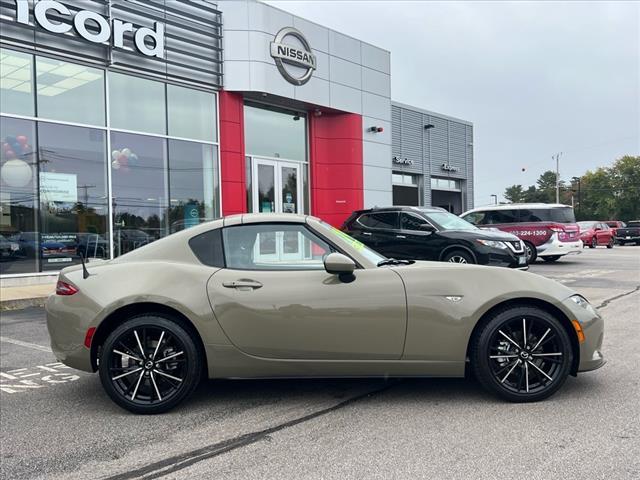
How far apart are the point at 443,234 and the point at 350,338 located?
794cm

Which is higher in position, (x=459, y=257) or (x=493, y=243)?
(x=493, y=243)

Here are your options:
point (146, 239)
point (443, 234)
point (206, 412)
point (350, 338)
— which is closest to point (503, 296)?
point (350, 338)

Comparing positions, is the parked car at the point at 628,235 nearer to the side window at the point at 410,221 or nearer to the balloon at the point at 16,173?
the side window at the point at 410,221

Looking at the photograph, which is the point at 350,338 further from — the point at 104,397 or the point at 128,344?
the point at 104,397

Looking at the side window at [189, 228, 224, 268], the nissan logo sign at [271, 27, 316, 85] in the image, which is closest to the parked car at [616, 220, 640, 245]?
the nissan logo sign at [271, 27, 316, 85]

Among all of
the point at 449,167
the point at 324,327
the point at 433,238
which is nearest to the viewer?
the point at 324,327

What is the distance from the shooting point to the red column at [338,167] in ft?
57.2

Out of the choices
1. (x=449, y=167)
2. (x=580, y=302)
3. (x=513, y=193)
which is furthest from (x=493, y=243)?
(x=513, y=193)

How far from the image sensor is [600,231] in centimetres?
2902

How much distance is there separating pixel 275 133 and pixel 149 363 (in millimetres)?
13150

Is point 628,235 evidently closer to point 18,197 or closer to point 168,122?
point 168,122

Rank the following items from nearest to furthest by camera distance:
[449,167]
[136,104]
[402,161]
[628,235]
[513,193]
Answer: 1. [136,104]
2. [402,161]
3. [449,167]
4. [628,235]
5. [513,193]

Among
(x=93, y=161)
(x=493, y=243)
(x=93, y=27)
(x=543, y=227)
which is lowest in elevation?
(x=493, y=243)

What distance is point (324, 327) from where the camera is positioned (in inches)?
153
